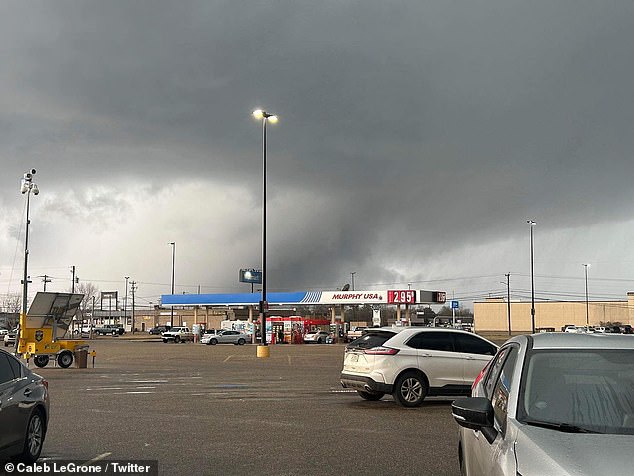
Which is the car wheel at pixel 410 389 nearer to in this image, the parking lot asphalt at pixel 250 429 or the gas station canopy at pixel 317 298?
the parking lot asphalt at pixel 250 429

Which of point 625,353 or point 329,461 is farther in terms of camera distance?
point 329,461

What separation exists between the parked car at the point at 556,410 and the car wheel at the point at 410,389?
9075mm

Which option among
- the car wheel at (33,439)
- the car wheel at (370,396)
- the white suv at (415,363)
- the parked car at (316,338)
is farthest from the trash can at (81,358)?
the parked car at (316,338)

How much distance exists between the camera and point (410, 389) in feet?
49.0

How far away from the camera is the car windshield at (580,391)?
4.48 meters

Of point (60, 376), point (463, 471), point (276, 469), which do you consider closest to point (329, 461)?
point (276, 469)

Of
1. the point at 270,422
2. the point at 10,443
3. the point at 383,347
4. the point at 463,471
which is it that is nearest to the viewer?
the point at 463,471

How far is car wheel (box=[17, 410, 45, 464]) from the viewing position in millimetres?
8422

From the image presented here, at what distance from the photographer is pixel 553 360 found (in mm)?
5090

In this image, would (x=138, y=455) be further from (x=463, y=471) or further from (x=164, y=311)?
(x=164, y=311)

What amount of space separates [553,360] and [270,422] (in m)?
8.27

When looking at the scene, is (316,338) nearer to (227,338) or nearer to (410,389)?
(227,338)

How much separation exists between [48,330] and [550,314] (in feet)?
297
